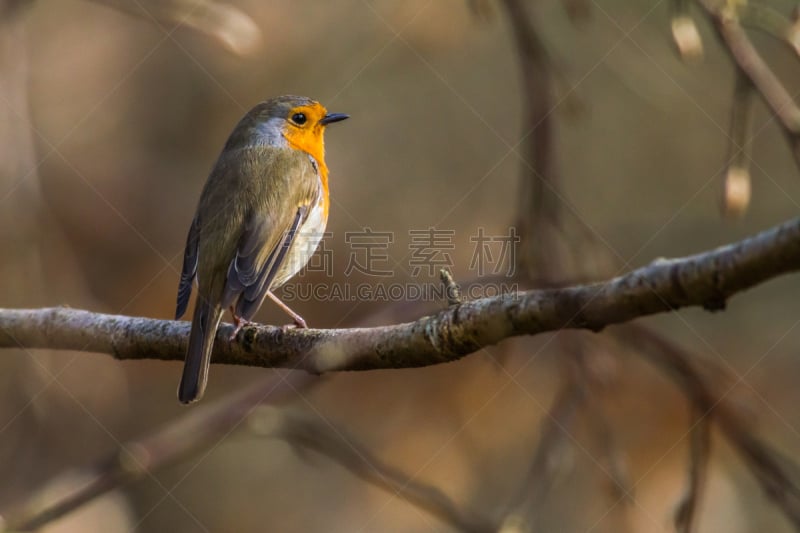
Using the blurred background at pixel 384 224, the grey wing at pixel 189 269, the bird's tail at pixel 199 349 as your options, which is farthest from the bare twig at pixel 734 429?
the blurred background at pixel 384 224

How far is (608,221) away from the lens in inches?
284

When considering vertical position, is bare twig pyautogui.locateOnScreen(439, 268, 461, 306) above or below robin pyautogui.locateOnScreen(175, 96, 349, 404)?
above

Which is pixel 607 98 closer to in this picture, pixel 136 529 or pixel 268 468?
pixel 268 468

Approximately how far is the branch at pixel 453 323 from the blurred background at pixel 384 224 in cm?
250

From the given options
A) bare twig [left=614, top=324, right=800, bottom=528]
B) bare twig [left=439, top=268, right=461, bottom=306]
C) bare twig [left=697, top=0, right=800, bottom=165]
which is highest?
bare twig [left=697, top=0, right=800, bottom=165]

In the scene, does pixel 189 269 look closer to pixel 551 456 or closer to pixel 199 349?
pixel 199 349

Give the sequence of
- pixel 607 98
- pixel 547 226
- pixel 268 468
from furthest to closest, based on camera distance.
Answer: pixel 607 98, pixel 268 468, pixel 547 226

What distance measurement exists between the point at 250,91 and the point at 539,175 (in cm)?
479

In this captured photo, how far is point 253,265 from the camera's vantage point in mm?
4332

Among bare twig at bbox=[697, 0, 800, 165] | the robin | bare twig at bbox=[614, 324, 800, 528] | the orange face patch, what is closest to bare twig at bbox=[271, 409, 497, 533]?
the robin


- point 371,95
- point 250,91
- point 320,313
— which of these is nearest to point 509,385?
point 320,313

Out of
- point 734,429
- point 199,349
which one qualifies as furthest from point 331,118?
point 734,429

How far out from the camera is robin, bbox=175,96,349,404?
157 inches

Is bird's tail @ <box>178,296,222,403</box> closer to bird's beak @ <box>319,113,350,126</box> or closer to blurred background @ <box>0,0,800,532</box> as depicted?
bird's beak @ <box>319,113,350,126</box>
